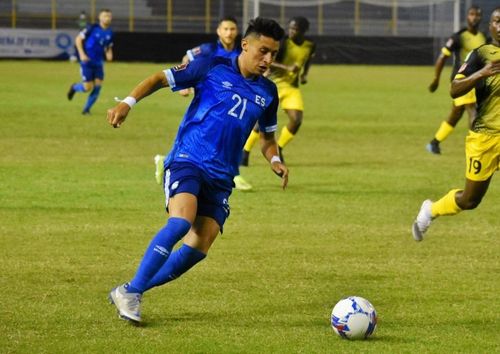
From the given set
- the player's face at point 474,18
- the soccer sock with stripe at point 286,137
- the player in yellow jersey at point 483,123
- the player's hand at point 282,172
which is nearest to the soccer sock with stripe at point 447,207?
the player in yellow jersey at point 483,123

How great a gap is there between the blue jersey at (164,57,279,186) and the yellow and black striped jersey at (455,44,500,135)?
2.79m

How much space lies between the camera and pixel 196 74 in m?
8.16

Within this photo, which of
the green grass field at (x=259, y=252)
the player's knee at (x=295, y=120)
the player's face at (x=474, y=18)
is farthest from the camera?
the player's face at (x=474, y=18)

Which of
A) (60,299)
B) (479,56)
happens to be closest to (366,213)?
(479,56)

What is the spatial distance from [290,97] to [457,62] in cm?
409

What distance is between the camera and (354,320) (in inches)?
300

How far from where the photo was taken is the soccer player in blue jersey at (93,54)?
91.0ft

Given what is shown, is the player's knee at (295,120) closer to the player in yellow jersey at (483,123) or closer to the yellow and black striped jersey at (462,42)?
the yellow and black striped jersey at (462,42)

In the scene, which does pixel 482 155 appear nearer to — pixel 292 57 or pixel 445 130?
pixel 292 57

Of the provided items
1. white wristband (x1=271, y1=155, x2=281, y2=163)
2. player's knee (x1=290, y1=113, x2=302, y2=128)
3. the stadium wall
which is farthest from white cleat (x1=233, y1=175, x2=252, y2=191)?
the stadium wall

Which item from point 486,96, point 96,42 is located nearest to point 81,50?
point 96,42

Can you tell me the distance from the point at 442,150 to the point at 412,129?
150 inches

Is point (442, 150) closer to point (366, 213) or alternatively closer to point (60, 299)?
point (366, 213)

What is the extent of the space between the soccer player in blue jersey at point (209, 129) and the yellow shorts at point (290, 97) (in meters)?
10.0
